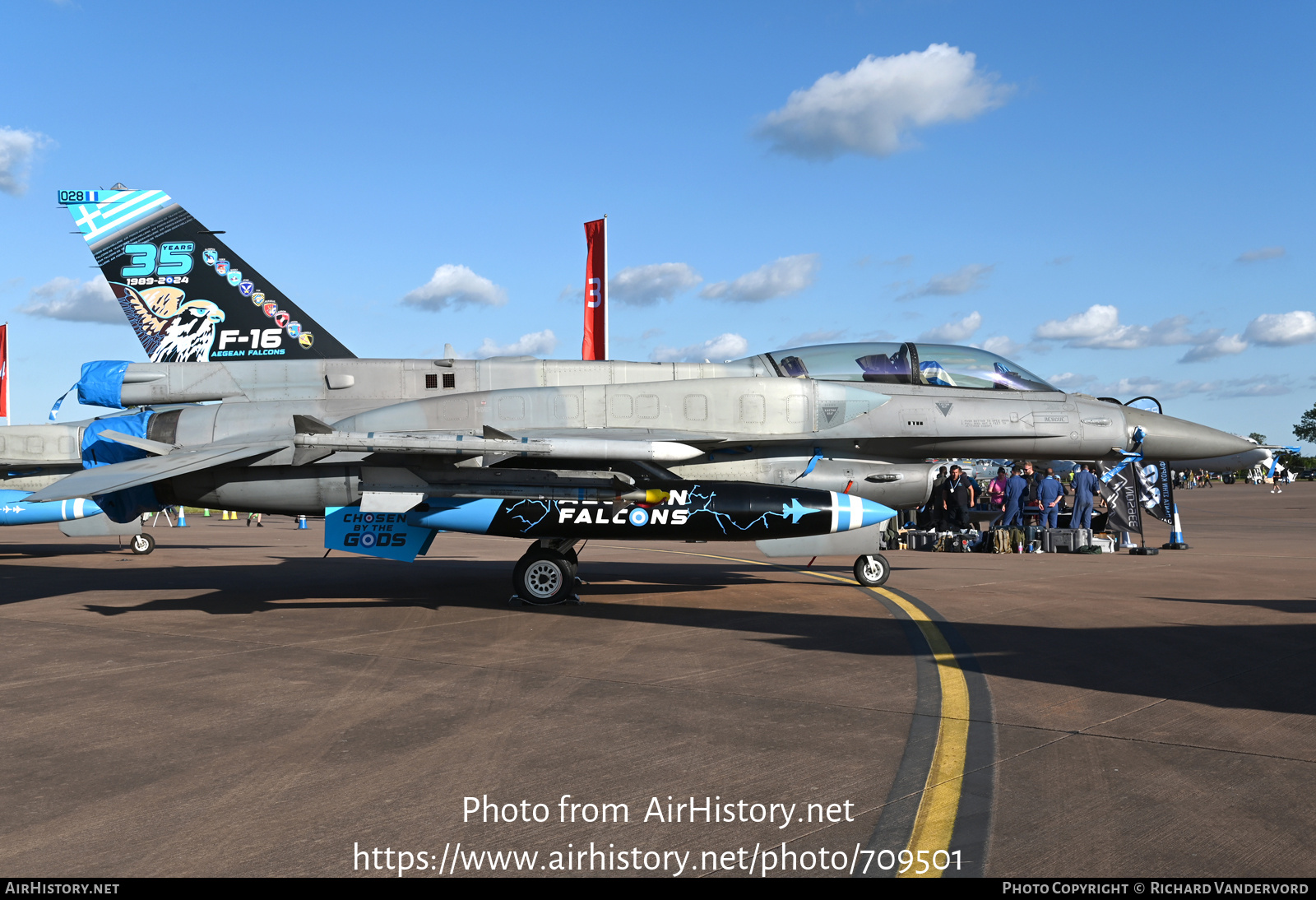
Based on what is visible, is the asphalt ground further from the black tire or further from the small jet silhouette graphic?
the small jet silhouette graphic

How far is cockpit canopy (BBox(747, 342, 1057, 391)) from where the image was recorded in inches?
432

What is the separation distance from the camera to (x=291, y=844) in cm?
354

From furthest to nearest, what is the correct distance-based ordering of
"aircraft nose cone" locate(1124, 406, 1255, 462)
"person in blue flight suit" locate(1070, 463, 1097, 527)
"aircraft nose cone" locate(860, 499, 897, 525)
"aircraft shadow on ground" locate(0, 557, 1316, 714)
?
"person in blue flight suit" locate(1070, 463, 1097, 527)
"aircraft nose cone" locate(1124, 406, 1255, 462)
"aircraft nose cone" locate(860, 499, 897, 525)
"aircraft shadow on ground" locate(0, 557, 1316, 714)

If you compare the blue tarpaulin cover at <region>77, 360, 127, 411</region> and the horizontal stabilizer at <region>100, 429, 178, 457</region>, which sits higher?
the blue tarpaulin cover at <region>77, 360, 127, 411</region>

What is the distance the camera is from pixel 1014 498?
18312 mm

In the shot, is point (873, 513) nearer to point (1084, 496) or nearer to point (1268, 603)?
point (1268, 603)

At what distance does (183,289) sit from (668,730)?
9.81 m

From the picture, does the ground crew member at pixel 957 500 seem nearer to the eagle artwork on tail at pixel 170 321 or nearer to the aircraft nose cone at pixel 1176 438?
the aircraft nose cone at pixel 1176 438

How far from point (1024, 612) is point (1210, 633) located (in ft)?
5.64

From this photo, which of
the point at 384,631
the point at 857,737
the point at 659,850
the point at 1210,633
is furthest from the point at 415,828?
the point at 1210,633

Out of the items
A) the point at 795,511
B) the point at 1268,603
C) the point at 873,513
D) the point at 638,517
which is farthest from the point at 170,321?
the point at 1268,603

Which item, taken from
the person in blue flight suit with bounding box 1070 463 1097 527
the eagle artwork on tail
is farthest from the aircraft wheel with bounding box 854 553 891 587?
the eagle artwork on tail

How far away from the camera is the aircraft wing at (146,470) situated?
8.60m

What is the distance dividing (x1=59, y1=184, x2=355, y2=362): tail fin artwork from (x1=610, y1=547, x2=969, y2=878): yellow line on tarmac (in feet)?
27.3
